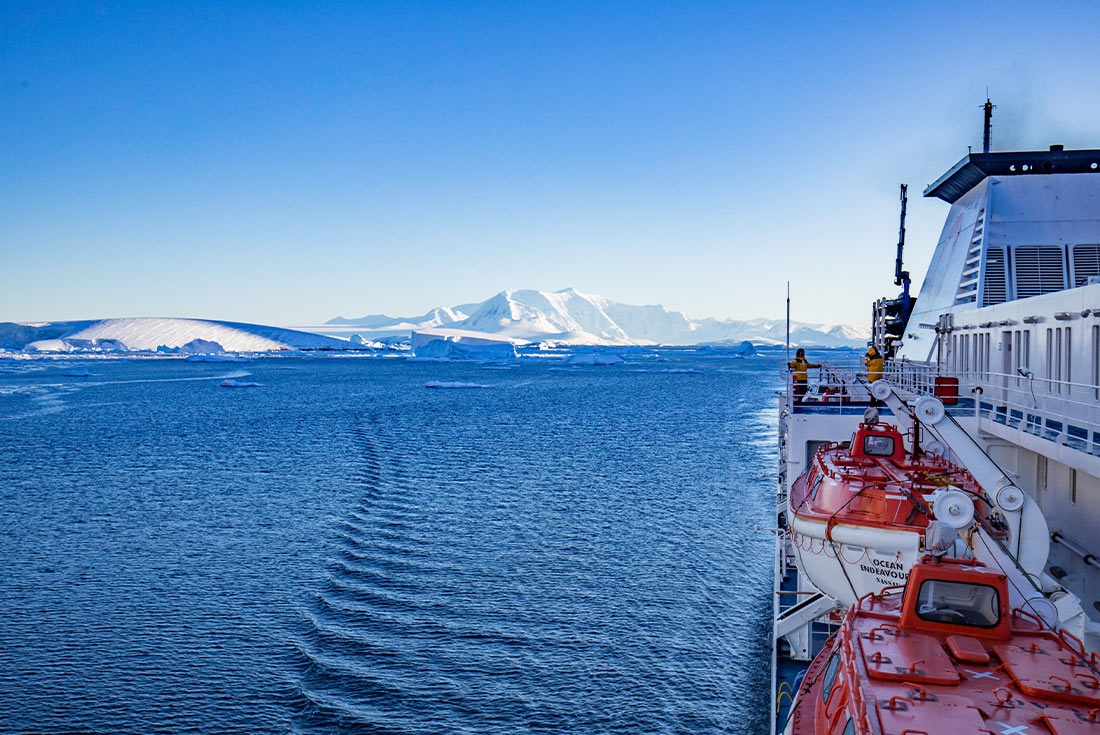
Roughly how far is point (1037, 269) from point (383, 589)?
19735 mm

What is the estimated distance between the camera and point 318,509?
21.1 meters

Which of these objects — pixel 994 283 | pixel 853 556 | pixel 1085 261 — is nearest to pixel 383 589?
pixel 853 556

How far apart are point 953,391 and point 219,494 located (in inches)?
773

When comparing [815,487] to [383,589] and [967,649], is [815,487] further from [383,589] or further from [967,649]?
[383,589]

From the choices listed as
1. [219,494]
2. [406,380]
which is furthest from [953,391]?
[406,380]

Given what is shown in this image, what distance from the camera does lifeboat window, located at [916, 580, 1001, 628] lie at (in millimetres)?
5637

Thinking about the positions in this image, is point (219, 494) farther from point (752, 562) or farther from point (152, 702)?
point (752, 562)

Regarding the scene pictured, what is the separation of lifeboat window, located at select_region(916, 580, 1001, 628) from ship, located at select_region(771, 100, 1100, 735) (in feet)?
0.27

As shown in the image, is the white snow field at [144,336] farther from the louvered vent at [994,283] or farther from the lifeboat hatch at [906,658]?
the lifeboat hatch at [906,658]

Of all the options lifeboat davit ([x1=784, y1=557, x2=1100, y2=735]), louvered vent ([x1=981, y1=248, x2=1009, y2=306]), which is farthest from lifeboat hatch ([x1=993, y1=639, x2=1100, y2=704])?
louvered vent ([x1=981, y1=248, x2=1009, y2=306])

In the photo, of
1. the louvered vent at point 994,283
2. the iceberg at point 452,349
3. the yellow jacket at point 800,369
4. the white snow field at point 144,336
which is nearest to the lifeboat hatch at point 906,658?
the yellow jacket at point 800,369

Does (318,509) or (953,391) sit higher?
(953,391)

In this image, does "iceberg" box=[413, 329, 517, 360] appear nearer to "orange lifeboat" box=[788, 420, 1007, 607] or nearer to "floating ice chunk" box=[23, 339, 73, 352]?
"floating ice chunk" box=[23, 339, 73, 352]

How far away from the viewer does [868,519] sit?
9477mm
